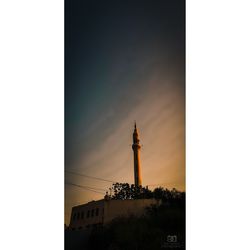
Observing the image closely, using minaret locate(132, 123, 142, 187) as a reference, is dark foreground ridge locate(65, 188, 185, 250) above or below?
below

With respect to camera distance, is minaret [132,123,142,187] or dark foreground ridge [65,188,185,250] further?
minaret [132,123,142,187]

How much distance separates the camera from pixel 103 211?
4.31m

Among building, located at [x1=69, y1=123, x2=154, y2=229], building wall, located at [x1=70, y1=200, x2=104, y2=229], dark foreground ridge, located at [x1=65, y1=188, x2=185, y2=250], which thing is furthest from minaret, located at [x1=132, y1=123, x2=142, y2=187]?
building wall, located at [x1=70, y1=200, x2=104, y2=229]

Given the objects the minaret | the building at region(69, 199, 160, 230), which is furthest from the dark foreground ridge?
the minaret

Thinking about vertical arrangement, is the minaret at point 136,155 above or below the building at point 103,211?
above

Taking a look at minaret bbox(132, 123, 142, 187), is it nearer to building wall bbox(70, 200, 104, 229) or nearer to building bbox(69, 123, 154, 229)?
building bbox(69, 123, 154, 229)

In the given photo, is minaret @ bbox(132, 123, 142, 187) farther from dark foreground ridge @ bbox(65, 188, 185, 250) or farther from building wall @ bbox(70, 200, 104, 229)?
building wall @ bbox(70, 200, 104, 229)

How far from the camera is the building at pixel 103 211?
4258mm

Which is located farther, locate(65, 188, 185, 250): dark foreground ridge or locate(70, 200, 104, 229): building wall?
locate(70, 200, 104, 229): building wall

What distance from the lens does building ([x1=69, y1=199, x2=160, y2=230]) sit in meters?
4.26

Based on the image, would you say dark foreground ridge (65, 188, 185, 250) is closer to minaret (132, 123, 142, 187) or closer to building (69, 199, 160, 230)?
building (69, 199, 160, 230)

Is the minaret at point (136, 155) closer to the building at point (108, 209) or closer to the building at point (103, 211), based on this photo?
the building at point (108, 209)

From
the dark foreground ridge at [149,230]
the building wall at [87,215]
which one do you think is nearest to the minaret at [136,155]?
the dark foreground ridge at [149,230]

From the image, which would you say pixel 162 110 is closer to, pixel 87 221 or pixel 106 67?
pixel 106 67
